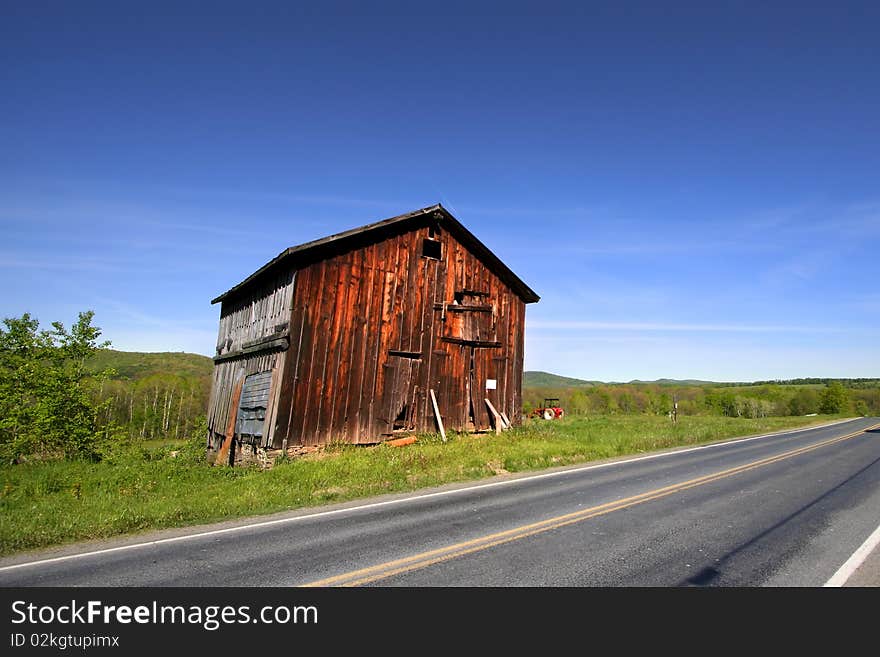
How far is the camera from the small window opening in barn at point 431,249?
18906mm

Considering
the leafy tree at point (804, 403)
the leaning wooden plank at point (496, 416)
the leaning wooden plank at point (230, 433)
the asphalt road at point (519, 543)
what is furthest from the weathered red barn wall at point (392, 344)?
the leafy tree at point (804, 403)

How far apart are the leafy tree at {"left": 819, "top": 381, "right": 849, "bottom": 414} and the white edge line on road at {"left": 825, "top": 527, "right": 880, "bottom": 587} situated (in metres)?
95.1

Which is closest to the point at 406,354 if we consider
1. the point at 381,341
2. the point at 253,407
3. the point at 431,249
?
the point at 381,341

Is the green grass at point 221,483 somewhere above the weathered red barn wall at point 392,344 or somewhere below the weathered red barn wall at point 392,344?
below

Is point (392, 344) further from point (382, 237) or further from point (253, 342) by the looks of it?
point (253, 342)

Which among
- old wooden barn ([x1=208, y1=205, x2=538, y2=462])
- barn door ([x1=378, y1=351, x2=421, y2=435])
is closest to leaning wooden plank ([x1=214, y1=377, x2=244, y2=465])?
old wooden barn ([x1=208, y1=205, x2=538, y2=462])

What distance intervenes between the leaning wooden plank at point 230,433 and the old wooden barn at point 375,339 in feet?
0.24

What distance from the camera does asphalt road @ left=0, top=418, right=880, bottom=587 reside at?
5516 mm

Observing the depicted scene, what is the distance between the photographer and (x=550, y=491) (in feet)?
35.3

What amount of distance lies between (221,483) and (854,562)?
39.9 ft

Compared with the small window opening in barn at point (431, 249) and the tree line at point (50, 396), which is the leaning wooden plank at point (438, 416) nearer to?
the small window opening in barn at point (431, 249)

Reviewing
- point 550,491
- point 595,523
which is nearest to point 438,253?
point 550,491

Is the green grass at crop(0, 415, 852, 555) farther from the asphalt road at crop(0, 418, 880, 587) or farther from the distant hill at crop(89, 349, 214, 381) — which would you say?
the distant hill at crop(89, 349, 214, 381)

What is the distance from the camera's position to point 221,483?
12125 mm
